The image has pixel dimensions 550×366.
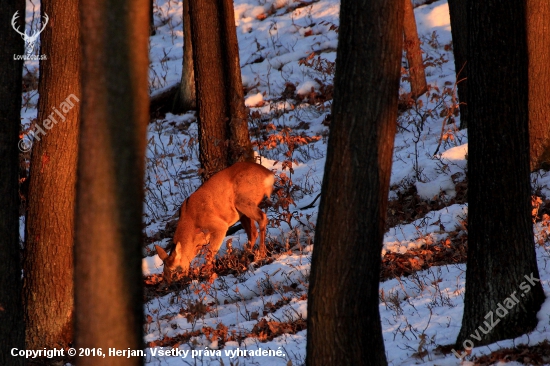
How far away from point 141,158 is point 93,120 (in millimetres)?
356

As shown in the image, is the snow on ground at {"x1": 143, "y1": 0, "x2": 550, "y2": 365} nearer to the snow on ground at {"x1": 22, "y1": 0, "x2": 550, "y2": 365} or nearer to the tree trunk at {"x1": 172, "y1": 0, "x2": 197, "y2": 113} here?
the snow on ground at {"x1": 22, "y1": 0, "x2": 550, "y2": 365}

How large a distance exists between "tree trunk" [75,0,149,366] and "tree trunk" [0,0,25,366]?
4.24 ft

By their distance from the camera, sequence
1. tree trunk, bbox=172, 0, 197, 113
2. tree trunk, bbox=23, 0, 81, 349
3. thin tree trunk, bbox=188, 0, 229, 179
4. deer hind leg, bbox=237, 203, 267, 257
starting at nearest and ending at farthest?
1. tree trunk, bbox=23, 0, 81, 349
2. deer hind leg, bbox=237, 203, 267, 257
3. thin tree trunk, bbox=188, 0, 229, 179
4. tree trunk, bbox=172, 0, 197, 113

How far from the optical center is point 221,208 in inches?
463

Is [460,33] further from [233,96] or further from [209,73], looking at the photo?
[209,73]

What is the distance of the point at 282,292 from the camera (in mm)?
8820

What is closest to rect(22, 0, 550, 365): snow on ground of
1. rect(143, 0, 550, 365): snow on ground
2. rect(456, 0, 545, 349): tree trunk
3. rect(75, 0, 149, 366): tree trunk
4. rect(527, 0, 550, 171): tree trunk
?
rect(143, 0, 550, 365): snow on ground

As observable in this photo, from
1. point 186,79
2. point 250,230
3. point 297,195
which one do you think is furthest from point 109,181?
point 186,79

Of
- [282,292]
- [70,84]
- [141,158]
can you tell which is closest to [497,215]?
[141,158]

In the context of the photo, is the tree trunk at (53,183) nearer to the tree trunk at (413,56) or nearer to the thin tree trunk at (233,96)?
the thin tree trunk at (233,96)

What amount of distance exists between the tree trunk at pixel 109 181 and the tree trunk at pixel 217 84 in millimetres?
7822

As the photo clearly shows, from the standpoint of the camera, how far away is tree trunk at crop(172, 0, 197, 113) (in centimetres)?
1847

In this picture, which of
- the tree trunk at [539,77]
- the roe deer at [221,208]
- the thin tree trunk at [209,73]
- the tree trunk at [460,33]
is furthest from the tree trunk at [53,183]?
the tree trunk at [460,33]

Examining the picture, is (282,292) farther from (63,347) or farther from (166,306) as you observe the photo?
(63,347)
